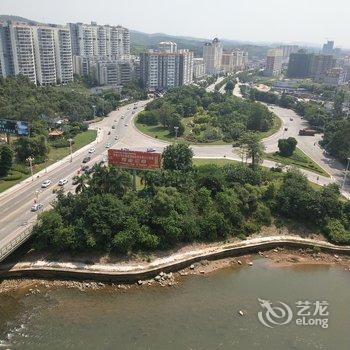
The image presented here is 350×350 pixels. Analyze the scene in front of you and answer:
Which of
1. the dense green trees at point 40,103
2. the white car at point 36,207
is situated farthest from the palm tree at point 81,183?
the dense green trees at point 40,103

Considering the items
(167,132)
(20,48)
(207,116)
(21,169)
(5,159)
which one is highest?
(20,48)

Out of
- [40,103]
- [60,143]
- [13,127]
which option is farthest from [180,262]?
[40,103]

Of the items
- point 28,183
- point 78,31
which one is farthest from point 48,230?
point 78,31

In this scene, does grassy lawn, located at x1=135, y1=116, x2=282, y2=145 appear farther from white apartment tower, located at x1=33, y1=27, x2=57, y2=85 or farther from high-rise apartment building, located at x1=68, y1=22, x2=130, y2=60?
high-rise apartment building, located at x1=68, y1=22, x2=130, y2=60

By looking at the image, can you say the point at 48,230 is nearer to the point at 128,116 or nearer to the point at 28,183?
the point at 28,183

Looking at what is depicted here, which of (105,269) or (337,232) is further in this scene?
(337,232)

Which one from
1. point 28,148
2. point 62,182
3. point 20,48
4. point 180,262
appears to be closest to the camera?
point 180,262

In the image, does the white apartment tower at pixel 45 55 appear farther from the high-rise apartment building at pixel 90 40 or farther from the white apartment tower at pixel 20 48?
the high-rise apartment building at pixel 90 40

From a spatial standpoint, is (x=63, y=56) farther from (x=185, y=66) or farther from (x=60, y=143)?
(x=60, y=143)
